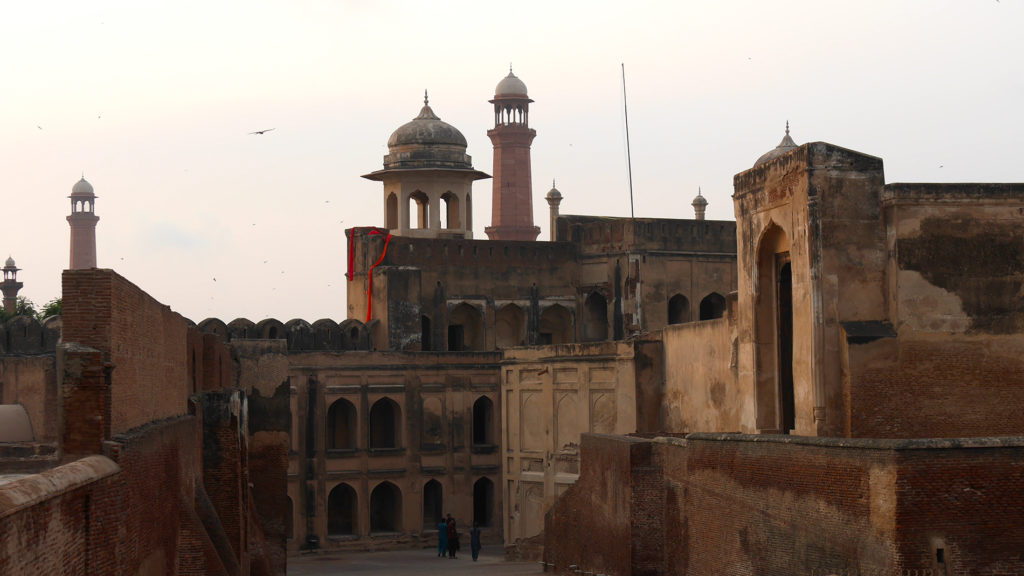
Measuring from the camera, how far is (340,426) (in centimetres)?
3484

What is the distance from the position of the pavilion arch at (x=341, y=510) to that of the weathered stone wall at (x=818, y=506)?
15587 millimetres

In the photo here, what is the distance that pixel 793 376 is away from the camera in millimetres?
16938

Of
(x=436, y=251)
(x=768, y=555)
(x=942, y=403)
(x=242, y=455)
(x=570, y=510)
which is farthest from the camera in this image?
(x=436, y=251)

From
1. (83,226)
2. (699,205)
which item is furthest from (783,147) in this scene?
(83,226)

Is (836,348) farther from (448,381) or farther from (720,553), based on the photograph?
(448,381)

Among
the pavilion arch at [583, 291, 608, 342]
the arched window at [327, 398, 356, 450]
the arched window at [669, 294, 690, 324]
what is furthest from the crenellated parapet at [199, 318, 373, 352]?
the arched window at [669, 294, 690, 324]

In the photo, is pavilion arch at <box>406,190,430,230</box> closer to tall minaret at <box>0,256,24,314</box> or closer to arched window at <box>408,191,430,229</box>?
arched window at <box>408,191,430,229</box>

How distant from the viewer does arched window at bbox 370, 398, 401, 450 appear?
34969mm

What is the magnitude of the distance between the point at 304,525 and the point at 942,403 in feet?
65.9

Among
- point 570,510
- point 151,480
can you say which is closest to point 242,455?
point 570,510

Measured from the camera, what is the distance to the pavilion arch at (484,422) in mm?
35156

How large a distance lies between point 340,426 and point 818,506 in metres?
22.3

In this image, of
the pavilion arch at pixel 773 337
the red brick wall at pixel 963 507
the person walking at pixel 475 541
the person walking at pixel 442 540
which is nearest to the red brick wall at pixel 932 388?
the pavilion arch at pixel 773 337

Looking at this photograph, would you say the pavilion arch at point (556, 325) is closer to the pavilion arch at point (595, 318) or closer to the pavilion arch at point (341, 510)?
the pavilion arch at point (595, 318)
